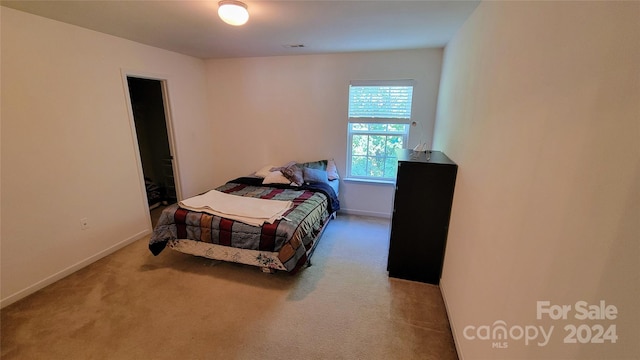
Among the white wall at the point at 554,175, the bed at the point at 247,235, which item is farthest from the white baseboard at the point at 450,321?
the bed at the point at 247,235

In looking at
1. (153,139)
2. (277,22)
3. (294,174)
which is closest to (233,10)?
(277,22)

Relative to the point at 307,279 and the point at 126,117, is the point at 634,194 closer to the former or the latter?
the point at 307,279

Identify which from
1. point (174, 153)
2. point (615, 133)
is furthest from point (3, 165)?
point (615, 133)

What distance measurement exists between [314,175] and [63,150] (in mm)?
2710

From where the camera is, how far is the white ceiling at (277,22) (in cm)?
194

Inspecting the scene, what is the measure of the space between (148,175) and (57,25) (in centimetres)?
289

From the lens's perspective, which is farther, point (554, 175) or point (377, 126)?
point (377, 126)

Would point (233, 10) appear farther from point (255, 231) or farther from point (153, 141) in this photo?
point (153, 141)

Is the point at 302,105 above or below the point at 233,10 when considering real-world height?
below

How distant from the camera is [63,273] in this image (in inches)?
94.3

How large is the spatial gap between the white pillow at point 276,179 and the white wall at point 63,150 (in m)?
1.60

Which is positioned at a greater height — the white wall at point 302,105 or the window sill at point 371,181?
the white wall at point 302,105

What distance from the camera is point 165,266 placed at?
2.57 metres

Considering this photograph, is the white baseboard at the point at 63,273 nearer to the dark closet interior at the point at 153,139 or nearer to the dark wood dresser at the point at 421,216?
the dark closet interior at the point at 153,139
